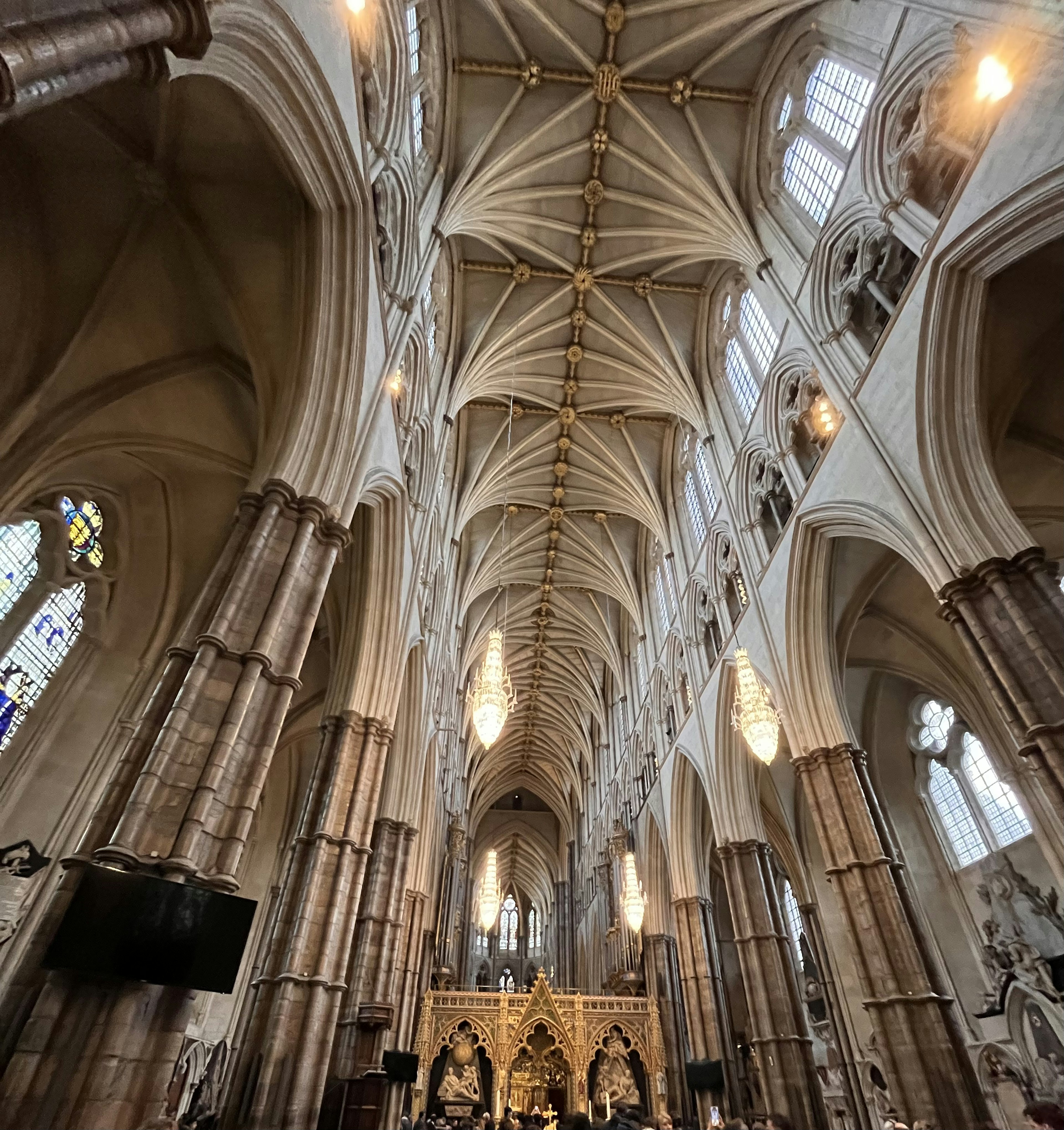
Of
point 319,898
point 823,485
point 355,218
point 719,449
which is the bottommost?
point 319,898

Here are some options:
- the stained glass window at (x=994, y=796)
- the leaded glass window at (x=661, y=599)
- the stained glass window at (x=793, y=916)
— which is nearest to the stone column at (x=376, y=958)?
the leaded glass window at (x=661, y=599)

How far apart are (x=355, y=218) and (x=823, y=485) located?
8.81m

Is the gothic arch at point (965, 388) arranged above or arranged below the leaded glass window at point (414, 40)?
below

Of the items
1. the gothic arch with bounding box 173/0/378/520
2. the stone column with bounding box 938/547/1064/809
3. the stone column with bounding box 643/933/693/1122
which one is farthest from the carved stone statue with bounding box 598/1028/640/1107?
the gothic arch with bounding box 173/0/378/520

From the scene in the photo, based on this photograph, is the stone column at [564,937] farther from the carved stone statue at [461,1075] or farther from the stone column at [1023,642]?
the stone column at [1023,642]

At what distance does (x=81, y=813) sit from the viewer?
37.3ft

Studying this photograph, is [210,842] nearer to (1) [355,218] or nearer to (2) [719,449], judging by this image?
(1) [355,218]

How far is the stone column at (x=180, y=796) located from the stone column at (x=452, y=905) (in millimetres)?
20729

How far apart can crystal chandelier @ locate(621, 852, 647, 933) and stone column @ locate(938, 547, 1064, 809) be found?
45.0 ft

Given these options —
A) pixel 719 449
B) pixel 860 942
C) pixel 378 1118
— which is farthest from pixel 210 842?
pixel 719 449

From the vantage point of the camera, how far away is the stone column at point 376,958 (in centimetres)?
1106

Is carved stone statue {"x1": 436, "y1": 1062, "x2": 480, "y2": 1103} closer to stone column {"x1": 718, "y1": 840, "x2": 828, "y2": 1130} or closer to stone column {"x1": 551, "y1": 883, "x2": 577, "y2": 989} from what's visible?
stone column {"x1": 718, "y1": 840, "x2": 828, "y2": 1130}

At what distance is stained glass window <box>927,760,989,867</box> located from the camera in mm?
15008

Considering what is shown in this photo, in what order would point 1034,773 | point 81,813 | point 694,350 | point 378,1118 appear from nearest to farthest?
point 1034,773, point 378,1118, point 81,813, point 694,350
